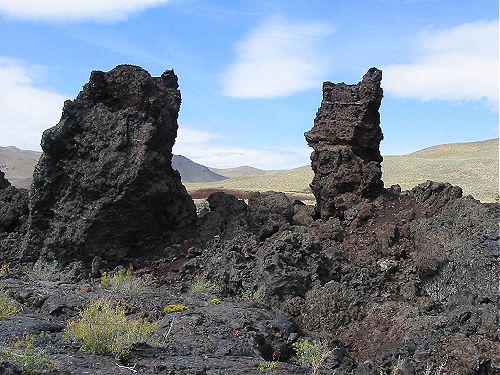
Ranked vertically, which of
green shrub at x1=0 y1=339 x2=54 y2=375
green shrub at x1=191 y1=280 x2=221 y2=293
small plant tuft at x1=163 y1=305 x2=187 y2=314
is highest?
green shrub at x1=0 y1=339 x2=54 y2=375

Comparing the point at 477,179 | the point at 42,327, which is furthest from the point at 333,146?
the point at 477,179

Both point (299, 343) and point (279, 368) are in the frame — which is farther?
point (299, 343)

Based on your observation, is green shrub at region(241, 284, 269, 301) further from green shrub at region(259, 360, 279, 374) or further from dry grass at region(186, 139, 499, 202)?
dry grass at region(186, 139, 499, 202)

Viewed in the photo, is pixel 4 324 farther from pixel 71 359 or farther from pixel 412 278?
pixel 412 278

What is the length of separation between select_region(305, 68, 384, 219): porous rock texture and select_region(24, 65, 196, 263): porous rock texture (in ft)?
14.2

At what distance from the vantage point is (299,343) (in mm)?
10633

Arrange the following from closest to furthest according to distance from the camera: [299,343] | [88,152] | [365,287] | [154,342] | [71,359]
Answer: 1. [71,359]
2. [154,342]
3. [299,343]
4. [365,287]
5. [88,152]

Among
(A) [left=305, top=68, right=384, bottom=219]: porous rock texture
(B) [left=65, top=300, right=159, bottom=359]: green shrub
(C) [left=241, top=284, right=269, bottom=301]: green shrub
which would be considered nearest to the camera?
(B) [left=65, top=300, right=159, bottom=359]: green shrub

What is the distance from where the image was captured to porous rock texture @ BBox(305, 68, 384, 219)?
1839cm

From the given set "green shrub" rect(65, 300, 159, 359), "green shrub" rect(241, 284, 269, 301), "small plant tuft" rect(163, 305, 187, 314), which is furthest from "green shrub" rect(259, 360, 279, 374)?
"green shrub" rect(241, 284, 269, 301)

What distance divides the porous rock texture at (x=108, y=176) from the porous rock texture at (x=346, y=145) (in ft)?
14.2

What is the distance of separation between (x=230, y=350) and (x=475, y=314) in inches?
186

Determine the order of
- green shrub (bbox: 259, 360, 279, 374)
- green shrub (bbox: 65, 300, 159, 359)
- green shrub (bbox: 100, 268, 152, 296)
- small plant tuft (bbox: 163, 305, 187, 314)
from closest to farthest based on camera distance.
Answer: green shrub (bbox: 65, 300, 159, 359), green shrub (bbox: 259, 360, 279, 374), small plant tuft (bbox: 163, 305, 187, 314), green shrub (bbox: 100, 268, 152, 296)

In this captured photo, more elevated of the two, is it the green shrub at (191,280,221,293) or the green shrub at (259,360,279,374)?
the green shrub at (191,280,221,293)
